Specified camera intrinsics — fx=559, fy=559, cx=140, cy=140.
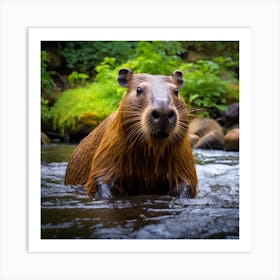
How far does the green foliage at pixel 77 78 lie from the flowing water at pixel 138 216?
7.52 feet

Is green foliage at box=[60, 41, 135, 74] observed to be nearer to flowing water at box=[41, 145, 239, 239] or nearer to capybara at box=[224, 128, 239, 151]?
flowing water at box=[41, 145, 239, 239]

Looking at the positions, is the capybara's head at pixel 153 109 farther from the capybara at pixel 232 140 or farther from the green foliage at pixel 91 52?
the capybara at pixel 232 140

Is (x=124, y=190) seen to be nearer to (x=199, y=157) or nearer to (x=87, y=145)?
(x=87, y=145)

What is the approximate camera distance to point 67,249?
4.72 meters

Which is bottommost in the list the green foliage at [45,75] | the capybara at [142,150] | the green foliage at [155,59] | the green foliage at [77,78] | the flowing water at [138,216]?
the flowing water at [138,216]

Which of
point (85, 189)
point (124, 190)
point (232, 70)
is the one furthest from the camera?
point (232, 70)

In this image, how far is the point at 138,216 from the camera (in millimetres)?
4578

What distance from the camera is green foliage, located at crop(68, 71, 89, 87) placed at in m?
7.44

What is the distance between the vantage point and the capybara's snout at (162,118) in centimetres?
439

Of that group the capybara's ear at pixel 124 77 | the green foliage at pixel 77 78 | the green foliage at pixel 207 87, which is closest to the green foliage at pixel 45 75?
the green foliage at pixel 77 78
